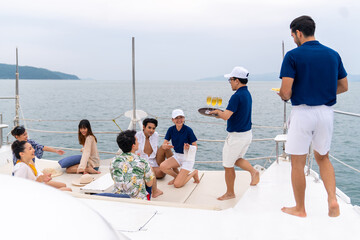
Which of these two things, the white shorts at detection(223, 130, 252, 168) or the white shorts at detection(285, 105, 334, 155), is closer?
the white shorts at detection(285, 105, 334, 155)

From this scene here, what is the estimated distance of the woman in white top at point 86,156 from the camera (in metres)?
4.18

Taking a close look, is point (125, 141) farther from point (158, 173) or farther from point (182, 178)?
point (158, 173)

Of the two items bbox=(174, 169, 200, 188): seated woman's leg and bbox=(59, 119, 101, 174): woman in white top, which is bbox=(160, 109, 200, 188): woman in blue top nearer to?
bbox=(174, 169, 200, 188): seated woman's leg

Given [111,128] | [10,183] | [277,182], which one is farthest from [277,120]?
[10,183]

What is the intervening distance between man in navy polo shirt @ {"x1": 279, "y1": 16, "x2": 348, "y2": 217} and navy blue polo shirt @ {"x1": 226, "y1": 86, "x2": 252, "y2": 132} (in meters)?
0.79

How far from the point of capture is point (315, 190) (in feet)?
9.05

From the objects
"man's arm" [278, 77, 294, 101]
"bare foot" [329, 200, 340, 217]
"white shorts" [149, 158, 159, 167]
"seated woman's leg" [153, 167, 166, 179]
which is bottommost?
"seated woman's leg" [153, 167, 166, 179]

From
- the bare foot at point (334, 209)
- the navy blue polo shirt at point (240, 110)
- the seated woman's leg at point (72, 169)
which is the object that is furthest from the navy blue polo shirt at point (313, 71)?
the seated woman's leg at point (72, 169)

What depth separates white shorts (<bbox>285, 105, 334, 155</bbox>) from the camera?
6.84 feet

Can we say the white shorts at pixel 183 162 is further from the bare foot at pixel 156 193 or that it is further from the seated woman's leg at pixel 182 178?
the bare foot at pixel 156 193

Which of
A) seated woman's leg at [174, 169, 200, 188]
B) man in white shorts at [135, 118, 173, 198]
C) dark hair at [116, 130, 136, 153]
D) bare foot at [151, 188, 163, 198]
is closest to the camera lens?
dark hair at [116, 130, 136, 153]

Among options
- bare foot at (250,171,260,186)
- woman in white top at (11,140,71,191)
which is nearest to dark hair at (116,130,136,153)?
woman in white top at (11,140,71,191)

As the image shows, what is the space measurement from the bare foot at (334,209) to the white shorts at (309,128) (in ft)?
1.08

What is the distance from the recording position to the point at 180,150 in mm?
3840
